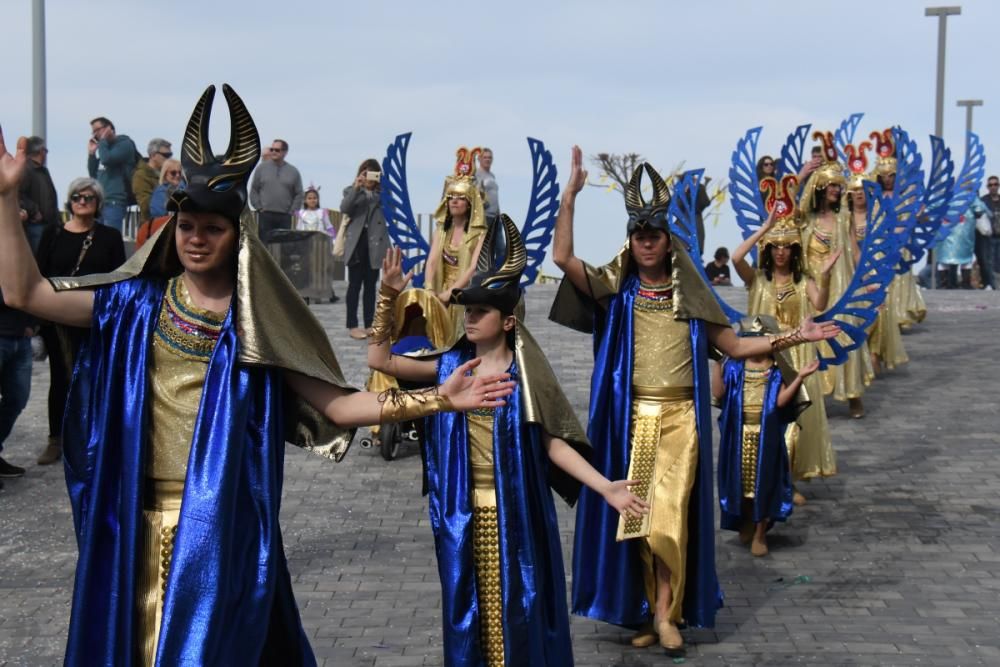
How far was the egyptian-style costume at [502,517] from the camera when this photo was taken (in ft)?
18.0

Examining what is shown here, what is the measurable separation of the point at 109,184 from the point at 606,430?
10.1 meters

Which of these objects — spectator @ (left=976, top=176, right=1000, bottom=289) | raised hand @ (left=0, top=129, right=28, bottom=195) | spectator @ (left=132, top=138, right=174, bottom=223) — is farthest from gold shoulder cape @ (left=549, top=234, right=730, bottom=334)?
spectator @ (left=976, top=176, right=1000, bottom=289)

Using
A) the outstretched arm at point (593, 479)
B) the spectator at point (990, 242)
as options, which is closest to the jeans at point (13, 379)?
the outstretched arm at point (593, 479)

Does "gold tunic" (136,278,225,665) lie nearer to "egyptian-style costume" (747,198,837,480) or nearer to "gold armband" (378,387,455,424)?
"gold armband" (378,387,455,424)

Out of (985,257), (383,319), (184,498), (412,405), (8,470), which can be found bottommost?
(8,470)

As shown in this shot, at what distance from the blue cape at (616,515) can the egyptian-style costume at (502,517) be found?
162 centimetres

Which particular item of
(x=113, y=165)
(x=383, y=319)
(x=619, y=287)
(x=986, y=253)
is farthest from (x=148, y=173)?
(x=986, y=253)

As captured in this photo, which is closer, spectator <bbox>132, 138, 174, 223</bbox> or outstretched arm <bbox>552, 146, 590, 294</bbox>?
outstretched arm <bbox>552, 146, 590, 294</bbox>

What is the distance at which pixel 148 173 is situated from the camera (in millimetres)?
15555

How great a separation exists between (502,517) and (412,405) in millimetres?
1161

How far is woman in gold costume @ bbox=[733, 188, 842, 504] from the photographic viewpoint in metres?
9.91

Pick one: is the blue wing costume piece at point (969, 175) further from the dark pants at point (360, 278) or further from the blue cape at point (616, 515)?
the blue cape at point (616, 515)

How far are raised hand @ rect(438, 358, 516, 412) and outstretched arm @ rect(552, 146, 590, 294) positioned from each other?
246 cm

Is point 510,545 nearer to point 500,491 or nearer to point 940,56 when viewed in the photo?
point 500,491
